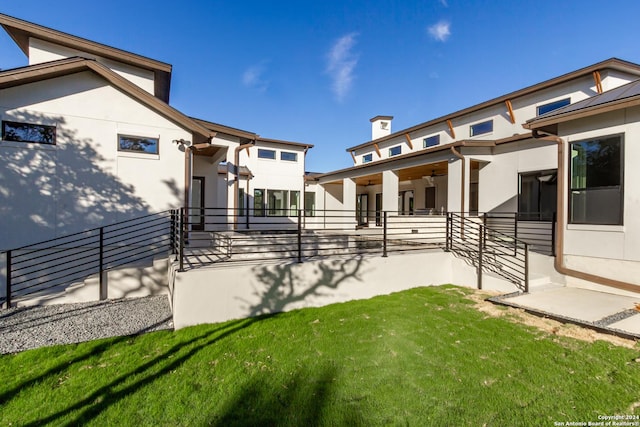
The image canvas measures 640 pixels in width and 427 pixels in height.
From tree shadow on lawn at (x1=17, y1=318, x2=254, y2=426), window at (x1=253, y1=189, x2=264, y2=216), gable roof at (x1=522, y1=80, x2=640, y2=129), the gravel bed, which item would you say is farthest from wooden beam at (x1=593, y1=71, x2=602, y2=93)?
window at (x1=253, y1=189, x2=264, y2=216)

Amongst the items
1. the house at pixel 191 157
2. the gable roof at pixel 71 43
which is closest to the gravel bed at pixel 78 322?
the house at pixel 191 157

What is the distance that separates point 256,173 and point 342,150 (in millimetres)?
9819

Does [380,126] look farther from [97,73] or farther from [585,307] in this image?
[585,307]

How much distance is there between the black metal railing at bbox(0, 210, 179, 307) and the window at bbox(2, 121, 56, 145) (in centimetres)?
268

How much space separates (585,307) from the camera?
18.7 ft

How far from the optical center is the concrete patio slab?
5.36 m

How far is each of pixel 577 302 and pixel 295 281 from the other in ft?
19.0

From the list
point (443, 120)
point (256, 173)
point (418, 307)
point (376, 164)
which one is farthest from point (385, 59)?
point (418, 307)

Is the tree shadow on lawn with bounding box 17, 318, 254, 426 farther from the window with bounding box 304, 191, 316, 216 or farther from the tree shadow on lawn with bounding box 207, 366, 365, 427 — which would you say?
the window with bounding box 304, 191, 316, 216

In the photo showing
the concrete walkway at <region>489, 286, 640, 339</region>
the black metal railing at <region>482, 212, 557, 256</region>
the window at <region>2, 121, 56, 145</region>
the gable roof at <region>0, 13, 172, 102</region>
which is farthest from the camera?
the gable roof at <region>0, 13, 172, 102</region>

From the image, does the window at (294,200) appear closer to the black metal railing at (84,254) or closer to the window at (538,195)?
the black metal railing at (84,254)

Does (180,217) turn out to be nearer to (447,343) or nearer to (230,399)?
(230,399)

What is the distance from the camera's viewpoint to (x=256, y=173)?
17.9 metres

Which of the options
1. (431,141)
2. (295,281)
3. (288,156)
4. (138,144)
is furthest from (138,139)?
(431,141)
